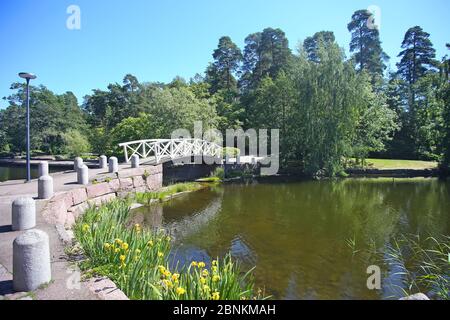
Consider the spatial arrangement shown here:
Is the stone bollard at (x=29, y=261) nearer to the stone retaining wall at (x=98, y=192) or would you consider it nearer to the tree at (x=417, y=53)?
the stone retaining wall at (x=98, y=192)

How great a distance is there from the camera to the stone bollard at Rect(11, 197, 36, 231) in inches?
194

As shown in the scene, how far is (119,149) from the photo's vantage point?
94.9 ft

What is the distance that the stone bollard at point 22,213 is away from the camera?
4934 mm

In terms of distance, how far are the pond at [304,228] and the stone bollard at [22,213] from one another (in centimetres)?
367

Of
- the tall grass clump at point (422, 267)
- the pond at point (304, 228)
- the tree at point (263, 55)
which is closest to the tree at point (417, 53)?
the tree at point (263, 55)

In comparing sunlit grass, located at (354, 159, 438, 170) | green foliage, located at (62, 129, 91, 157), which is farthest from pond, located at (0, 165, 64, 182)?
sunlit grass, located at (354, 159, 438, 170)

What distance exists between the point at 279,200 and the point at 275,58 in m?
31.8

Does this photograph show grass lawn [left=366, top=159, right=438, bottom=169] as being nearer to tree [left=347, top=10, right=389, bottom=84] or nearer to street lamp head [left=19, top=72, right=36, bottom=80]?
tree [left=347, top=10, right=389, bottom=84]

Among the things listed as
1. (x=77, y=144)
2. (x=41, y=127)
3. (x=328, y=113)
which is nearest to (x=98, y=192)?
(x=328, y=113)

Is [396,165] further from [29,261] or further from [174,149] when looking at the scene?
[29,261]

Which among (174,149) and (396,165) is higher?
(174,149)

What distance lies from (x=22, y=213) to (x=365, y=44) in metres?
47.3

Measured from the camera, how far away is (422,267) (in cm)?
494

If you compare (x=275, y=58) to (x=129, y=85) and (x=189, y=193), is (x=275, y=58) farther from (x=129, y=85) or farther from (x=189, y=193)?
(x=189, y=193)
